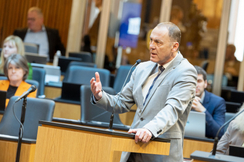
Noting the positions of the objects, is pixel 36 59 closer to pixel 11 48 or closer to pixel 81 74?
pixel 11 48

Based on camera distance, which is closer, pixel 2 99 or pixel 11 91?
pixel 2 99

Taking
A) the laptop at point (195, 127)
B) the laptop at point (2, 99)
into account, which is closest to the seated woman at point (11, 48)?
the laptop at point (2, 99)

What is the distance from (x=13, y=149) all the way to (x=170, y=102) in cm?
132

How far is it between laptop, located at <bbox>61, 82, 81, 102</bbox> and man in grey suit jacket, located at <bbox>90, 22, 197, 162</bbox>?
2.03 meters

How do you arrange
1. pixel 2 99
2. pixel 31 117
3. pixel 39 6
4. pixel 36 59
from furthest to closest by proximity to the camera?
pixel 39 6 < pixel 36 59 < pixel 2 99 < pixel 31 117

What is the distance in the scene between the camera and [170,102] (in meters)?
1.93

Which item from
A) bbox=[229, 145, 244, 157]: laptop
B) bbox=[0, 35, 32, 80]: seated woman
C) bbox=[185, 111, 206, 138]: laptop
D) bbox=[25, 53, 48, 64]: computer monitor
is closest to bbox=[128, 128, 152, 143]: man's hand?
bbox=[229, 145, 244, 157]: laptop

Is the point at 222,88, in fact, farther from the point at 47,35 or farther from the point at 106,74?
the point at 47,35

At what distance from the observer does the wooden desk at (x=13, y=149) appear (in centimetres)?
264

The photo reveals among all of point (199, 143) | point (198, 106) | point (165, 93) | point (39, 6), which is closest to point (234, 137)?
point (199, 143)

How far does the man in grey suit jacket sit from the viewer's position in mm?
1954

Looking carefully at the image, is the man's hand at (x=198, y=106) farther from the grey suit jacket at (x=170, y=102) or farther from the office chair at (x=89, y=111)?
the grey suit jacket at (x=170, y=102)

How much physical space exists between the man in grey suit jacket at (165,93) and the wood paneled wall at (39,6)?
5657 millimetres

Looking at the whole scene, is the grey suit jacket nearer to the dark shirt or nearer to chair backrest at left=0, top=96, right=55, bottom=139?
chair backrest at left=0, top=96, right=55, bottom=139
